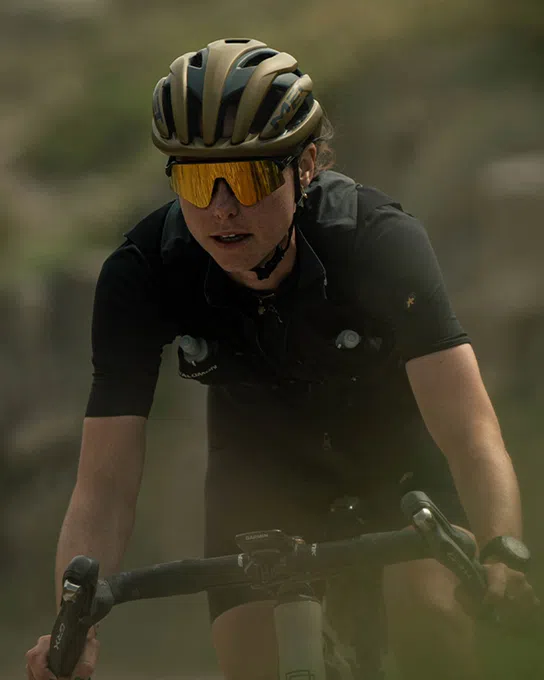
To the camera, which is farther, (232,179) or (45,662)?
(232,179)

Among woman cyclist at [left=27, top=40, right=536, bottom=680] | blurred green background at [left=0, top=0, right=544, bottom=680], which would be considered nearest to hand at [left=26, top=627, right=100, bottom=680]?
woman cyclist at [left=27, top=40, right=536, bottom=680]

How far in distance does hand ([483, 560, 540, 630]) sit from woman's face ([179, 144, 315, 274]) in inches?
42.8

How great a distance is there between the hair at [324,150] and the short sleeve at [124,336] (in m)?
0.66

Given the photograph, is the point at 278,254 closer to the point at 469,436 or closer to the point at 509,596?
the point at 469,436

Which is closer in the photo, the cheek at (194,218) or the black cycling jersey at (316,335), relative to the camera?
the cheek at (194,218)

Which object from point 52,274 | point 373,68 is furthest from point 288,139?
point 373,68

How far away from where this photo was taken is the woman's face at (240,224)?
3.16 metres

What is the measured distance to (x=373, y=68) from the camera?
10.7 meters

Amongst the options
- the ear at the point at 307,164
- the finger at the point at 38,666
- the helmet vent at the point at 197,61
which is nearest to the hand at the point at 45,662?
the finger at the point at 38,666

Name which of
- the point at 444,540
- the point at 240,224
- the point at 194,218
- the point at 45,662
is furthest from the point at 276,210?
the point at 45,662

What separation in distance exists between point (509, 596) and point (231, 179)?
1260 millimetres

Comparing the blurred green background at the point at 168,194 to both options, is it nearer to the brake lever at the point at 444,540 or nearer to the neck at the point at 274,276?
the neck at the point at 274,276

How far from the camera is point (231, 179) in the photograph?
3.18 meters

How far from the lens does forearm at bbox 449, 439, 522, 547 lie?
296cm
